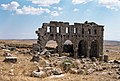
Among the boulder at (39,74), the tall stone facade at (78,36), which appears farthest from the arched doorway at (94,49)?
the boulder at (39,74)

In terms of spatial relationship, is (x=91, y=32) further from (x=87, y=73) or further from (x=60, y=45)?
(x=87, y=73)

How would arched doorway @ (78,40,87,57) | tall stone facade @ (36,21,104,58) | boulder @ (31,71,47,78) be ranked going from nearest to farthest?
boulder @ (31,71,47,78)
tall stone facade @ (36,21,104,58)
arched doorway @ (78,40,87,57)

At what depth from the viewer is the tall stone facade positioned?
3853cm

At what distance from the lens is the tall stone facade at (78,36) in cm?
3853

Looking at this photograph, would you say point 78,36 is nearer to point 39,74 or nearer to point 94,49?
point 94,49

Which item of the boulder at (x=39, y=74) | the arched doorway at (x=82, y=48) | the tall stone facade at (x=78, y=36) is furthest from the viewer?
the arched doorway at (x=82, y=48)

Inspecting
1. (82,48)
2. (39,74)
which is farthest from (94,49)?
(39,74)

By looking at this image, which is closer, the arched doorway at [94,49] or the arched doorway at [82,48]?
the arched doorway at [82,48]

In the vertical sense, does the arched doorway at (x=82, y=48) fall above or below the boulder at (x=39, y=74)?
below

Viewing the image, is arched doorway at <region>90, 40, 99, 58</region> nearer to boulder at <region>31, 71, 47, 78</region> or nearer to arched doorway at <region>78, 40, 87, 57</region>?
arched doorway at <region>78, 40, 87, 57</region>

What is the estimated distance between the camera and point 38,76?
18.3 metres

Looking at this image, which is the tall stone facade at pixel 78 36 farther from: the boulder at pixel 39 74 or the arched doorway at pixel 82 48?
the boulder at pixel 39 74

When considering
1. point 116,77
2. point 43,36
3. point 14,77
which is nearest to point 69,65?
point 116,77

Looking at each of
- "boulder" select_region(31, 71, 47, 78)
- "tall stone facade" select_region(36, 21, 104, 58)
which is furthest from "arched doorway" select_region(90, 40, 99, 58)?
"boulder" select_region(31, 71, 47, 78)
